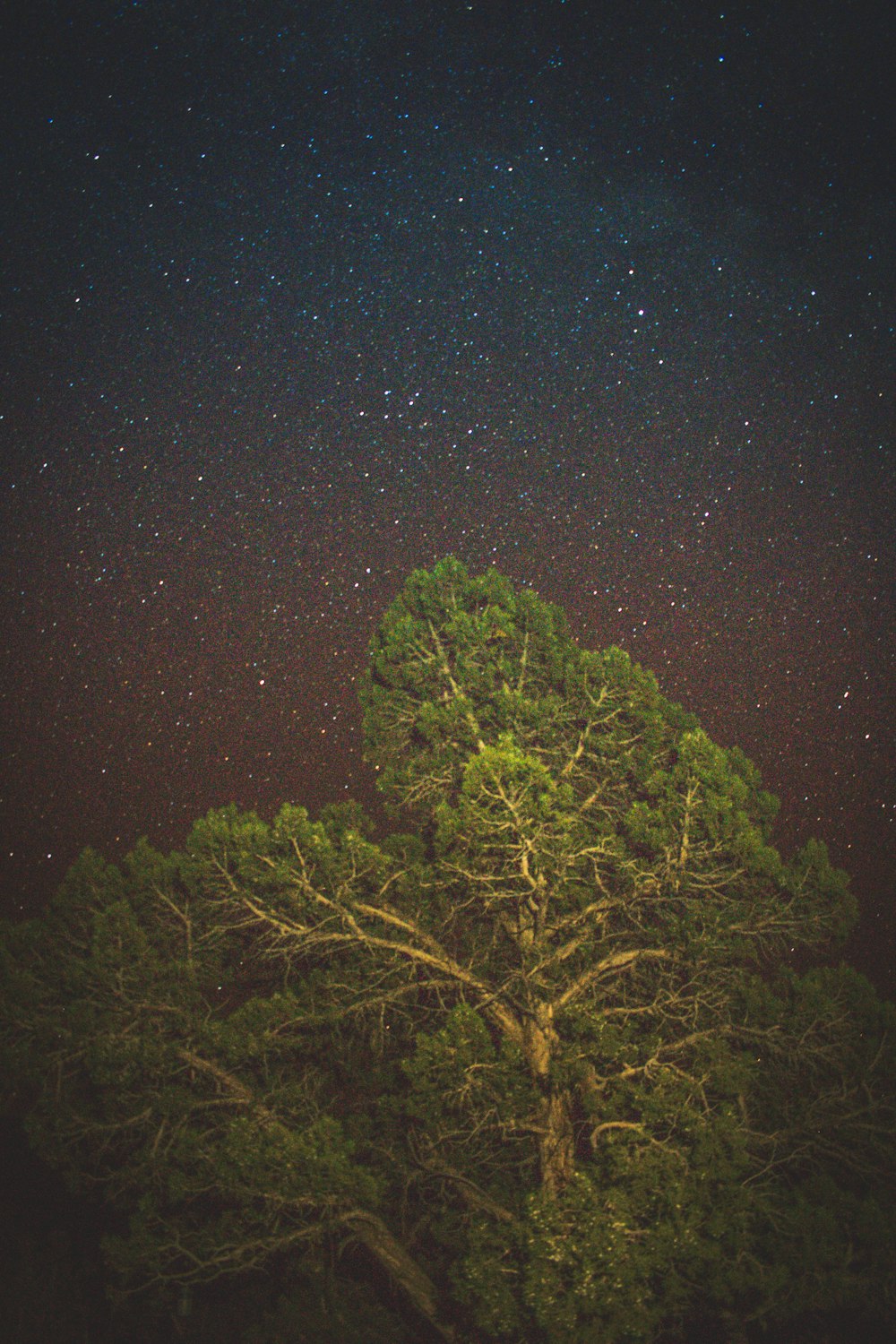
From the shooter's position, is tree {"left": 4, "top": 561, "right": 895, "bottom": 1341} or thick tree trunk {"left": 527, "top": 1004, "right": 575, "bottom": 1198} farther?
thick tree trunk {"left": 527, "top": 1004, "right": 575, "bottom": 1198}

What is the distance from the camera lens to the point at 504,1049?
24.2 feet

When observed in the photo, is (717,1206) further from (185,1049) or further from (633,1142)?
(185,1049)

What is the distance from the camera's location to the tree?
270 inches

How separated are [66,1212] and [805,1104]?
13142mm

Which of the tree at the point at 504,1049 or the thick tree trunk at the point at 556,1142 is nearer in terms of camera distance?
the tree at the point at 504,1049

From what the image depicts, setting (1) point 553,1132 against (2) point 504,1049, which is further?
(1) point 553,1132

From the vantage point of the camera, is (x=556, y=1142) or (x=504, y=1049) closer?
(x=504, y=1049)

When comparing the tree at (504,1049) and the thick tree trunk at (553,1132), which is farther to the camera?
the thick tree trunk at (553,1132)

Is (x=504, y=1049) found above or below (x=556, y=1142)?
above

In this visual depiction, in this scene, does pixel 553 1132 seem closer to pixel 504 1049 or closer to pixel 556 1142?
pixel 556 1142

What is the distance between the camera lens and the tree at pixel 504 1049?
22.5 feet

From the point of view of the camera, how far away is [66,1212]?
14453mm

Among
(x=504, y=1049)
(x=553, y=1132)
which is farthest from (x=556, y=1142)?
(x=504, y=1049)

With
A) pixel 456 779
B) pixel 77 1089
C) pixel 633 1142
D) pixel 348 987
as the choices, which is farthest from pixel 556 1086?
pixel 77 1089
